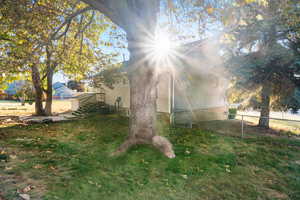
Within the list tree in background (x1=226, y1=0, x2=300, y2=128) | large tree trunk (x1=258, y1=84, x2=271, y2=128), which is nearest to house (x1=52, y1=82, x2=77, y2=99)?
tree in background (x1=226, y1=0, x2=300, y2=128)

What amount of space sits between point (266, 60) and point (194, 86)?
15.3 ft

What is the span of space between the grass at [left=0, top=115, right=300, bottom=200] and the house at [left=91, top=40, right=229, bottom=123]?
198 inches

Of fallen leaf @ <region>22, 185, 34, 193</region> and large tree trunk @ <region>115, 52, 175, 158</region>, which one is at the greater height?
large tree trunk @ <region>115, 52, 175, 158</region>

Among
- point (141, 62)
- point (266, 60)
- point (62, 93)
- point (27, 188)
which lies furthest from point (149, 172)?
point (62, 93)

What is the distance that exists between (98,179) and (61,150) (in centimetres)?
259

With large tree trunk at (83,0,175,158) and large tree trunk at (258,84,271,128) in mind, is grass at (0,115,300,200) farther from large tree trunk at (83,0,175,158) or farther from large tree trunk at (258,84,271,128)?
large tree trunk at (258,84,271,128)

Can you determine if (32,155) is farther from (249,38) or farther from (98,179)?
(249,38)

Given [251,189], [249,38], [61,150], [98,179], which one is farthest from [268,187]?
[249,38]

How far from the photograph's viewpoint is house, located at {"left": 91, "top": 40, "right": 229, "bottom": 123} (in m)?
10.4

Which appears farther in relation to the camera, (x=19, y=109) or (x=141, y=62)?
(x=19, y=109)

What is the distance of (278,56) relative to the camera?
8.03 metres

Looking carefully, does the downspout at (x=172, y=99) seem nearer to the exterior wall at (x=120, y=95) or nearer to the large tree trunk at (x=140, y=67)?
the exterior wall at (x=120, y=95)

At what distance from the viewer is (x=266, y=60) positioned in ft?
26.8

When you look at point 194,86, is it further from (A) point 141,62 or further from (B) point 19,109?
(B) point 19,109
